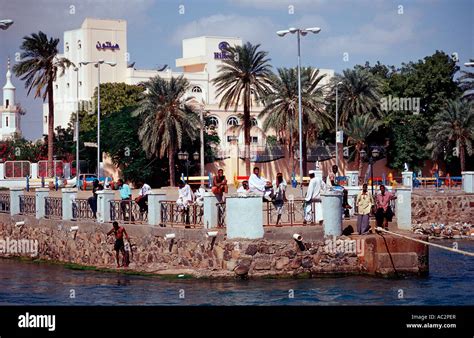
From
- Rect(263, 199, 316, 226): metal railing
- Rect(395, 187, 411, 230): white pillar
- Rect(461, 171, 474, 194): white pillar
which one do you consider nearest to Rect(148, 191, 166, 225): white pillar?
Rect(263, 199, 316, 226): metal railing

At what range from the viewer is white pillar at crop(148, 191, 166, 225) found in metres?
29.4

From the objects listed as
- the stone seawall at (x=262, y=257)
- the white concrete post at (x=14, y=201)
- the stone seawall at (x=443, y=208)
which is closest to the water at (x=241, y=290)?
the stone seawall at (x=262, y=257)

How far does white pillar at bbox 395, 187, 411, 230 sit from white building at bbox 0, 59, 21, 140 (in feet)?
332

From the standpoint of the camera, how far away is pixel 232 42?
343 ft

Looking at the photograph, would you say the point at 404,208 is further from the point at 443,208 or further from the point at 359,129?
the point at 359,129

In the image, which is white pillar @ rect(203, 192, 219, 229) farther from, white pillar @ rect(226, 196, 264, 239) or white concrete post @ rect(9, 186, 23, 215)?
white concrete post @ rect(9, 186, 23, 215)

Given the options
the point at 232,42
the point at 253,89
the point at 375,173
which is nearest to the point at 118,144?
the point at 253,89

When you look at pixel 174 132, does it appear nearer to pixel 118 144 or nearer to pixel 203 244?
pixel 118 144

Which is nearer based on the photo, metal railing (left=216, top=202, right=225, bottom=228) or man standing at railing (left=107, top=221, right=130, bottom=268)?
metal railing (left=216, top=202, right=225, bottom=228)

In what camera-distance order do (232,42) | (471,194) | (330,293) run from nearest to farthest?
(330,293) < (471,194) < (232,42)

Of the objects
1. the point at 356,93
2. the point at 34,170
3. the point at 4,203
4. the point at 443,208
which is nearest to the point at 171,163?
the point at 34,170

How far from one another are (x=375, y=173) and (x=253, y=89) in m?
15.9

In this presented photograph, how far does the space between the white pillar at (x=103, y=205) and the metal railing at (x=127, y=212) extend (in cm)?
12

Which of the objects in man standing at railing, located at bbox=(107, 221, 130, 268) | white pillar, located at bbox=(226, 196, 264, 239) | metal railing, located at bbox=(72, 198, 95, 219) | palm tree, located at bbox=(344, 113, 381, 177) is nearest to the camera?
white pillar, located at bbox=(226, 196, 264, 239)
